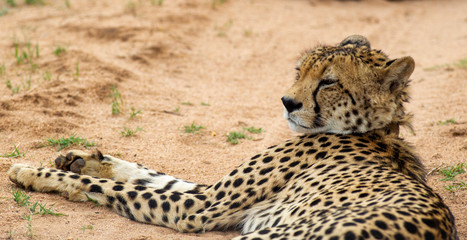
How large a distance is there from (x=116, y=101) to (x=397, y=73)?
300 centimetres

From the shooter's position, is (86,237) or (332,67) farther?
(332,67)

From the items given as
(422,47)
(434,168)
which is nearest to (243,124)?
(434,168)

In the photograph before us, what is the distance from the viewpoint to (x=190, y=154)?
4.51m

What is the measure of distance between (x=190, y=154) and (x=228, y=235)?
4.83 ft

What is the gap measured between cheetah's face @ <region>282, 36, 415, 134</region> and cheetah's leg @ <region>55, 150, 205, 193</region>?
92cm

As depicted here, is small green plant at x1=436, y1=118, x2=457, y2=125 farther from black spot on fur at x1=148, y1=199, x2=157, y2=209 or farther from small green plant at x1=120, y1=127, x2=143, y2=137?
black spot on fur at x1=148, y1=199, x2=157, y2=209

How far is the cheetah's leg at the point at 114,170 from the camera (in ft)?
12.2

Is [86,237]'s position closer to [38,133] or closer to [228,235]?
[228,235]

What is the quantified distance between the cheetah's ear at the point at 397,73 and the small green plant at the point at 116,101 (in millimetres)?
2697

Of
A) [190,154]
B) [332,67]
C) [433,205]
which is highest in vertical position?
[332,67]

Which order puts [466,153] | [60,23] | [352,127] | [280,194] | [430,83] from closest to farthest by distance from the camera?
[280,194], [352,127], [466,153], [430,83], [60,23]

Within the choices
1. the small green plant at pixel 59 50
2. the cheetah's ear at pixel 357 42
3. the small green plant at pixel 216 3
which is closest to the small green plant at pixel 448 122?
the cheetah's ear at pixel 357 42

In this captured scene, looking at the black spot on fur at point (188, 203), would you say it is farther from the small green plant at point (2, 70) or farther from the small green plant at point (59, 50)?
the small green plant at point (59, 50)

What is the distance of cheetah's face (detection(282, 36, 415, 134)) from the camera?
3248 millimetres
